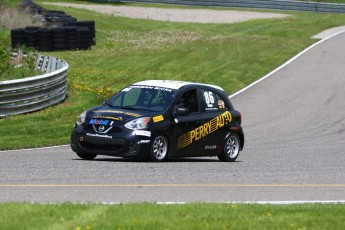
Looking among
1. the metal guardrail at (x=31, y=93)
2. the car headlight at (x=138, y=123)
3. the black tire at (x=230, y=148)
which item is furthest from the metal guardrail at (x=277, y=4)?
the car headlight at (x=138, y=123)

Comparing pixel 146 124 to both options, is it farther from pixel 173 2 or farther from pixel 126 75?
pixel 173 2

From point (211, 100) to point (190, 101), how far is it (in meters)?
0.61

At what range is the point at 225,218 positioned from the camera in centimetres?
965

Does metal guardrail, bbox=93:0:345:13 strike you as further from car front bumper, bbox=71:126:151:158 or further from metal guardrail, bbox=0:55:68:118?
car front bumper, bbox=71:126:151:158

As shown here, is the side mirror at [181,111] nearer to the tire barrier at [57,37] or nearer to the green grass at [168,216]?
the green grass at [168,216]

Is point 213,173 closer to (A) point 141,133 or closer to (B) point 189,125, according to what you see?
(A) point 141,133

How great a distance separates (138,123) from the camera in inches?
654

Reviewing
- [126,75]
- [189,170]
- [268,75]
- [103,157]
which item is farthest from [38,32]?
[189,170]

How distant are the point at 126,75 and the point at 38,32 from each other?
6726mm

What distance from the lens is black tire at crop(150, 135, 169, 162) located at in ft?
54.8

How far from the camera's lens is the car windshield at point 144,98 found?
685 inches

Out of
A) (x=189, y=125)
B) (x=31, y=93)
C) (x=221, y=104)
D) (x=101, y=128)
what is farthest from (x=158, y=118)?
(x=31, y=93)

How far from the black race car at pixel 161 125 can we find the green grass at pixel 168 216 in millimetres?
6050

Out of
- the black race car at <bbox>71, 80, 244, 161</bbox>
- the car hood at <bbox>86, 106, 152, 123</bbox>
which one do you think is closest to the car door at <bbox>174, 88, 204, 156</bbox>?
the black race car at <bbox>71, 80, 244, 161</bbox>
